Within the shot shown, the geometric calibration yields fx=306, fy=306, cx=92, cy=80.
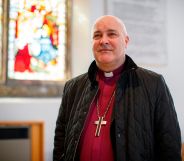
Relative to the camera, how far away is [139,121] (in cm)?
151

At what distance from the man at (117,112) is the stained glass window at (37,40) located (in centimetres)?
153

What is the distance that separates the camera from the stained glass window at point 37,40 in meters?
3.17

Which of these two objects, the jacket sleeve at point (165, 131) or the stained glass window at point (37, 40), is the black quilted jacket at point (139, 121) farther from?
the stained glass window at point (37, 40)

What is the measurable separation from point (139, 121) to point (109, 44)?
44 cm

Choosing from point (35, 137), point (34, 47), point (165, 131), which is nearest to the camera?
point (165, 131)

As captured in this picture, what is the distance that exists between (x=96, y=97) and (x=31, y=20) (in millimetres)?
1875

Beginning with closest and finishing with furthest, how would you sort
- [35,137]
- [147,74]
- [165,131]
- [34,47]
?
[165,131], [147,74], [35,137], [34,47]

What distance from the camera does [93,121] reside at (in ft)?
5.34

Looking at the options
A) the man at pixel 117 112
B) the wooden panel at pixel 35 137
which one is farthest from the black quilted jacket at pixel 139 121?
the wooden panel at pixel 35 137

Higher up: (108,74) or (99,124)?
(108,74)

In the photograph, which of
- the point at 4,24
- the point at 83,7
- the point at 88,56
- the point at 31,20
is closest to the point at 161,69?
the point at 88,56

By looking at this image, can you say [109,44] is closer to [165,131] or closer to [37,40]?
[165,131]

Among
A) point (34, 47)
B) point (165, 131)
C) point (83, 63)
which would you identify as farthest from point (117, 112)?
point (34, 47)

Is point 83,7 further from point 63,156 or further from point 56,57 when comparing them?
point 63,156
